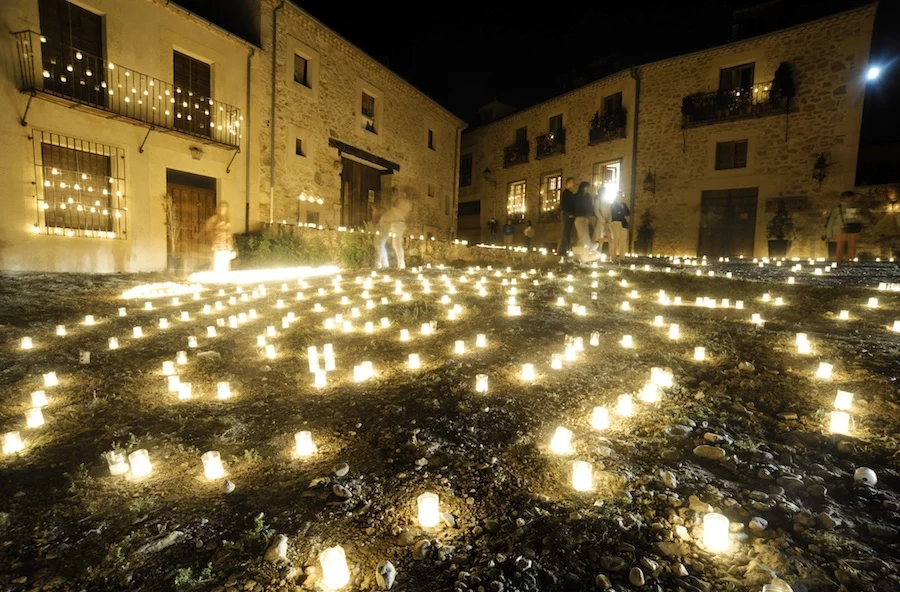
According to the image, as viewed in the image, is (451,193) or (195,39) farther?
(451,193)

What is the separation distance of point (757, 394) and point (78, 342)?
6701mm

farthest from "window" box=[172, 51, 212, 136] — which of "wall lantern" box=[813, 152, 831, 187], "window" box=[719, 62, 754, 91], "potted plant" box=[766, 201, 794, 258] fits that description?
"wall lantern" box=[813, 152, 831, 187]

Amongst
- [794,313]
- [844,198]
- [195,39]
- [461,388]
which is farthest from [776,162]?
[195,39]

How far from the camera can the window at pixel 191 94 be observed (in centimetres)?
1159

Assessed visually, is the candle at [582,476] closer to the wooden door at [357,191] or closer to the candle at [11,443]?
the candle at [11,443]

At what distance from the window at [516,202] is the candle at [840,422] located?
805 inches

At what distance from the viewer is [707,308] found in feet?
19.1

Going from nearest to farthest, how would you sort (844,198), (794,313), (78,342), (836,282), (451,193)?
(78,342) → (794,313) → (836,282) → (844,198) → (451,193)

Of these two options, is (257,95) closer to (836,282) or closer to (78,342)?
(78,342)

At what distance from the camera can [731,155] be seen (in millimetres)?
15781

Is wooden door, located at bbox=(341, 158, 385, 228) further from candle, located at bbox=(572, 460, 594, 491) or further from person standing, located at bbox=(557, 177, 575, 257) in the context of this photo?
candle, located at bbox=(572, 460, 594, 491)

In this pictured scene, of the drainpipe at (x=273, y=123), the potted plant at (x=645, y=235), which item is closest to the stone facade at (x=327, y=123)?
the drainpipe at (x=273, y=123)

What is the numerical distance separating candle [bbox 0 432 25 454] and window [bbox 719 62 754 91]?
1973cm

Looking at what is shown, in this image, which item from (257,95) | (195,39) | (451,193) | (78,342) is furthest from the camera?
(451,193)
